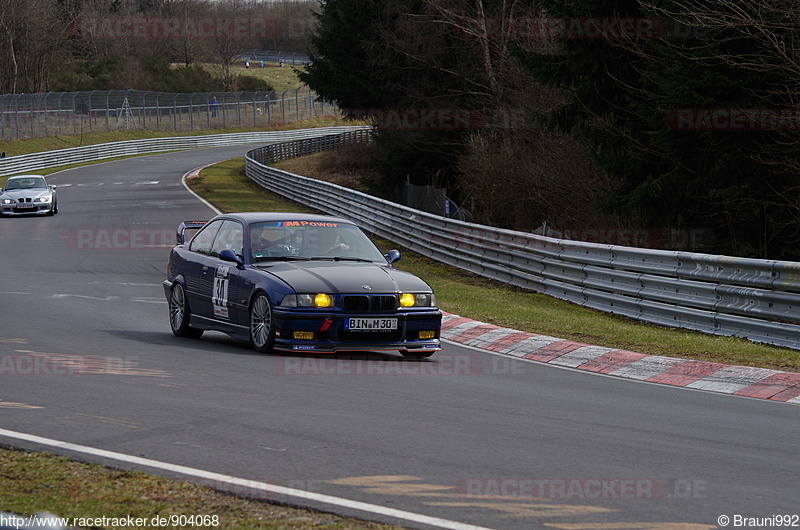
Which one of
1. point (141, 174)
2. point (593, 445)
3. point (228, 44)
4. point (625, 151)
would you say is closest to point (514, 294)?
point (625, 151)

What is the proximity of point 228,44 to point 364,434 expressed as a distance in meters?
110

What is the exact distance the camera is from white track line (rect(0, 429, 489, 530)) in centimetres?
467

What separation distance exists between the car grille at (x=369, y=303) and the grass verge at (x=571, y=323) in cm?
292

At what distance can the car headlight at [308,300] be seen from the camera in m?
9.89

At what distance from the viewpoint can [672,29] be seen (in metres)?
18.1

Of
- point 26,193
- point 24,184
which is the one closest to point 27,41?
point 24,184

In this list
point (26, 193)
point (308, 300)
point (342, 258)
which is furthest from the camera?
point (26, 193)

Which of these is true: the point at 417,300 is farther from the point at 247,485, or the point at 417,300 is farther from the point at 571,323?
the point at 247,485

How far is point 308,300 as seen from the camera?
9.90 meters

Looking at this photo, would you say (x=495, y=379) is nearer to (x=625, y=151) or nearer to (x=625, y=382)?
(x=625, y=382)

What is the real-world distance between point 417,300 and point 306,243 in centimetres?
160

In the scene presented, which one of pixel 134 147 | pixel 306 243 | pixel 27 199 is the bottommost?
pixel 27 199

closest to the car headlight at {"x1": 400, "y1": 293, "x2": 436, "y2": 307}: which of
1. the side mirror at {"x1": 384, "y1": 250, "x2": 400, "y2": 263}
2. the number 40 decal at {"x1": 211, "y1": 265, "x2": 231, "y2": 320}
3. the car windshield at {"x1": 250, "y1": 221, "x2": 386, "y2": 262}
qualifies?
the side mirror at {"x1": 384, "y1": 250, "x2": 400, "y2": 263}

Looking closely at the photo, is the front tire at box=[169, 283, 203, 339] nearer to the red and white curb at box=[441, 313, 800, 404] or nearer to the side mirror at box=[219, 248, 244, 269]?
the side mirror at box=[219, 248, 244, 269]
